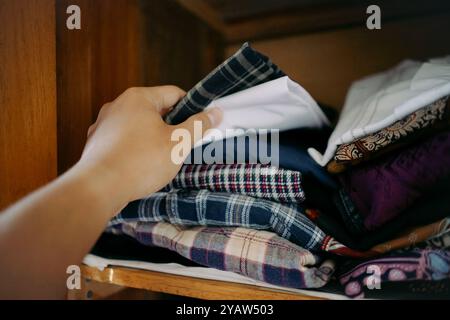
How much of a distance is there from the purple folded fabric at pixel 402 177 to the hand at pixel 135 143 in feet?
0.71

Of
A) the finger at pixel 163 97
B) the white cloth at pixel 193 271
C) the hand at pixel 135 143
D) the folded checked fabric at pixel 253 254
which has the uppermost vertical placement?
the finger at pixel 163 97

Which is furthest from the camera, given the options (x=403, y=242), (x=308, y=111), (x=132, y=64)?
(x=132, y=64)

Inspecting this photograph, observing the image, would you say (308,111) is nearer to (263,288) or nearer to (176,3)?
(263,288)

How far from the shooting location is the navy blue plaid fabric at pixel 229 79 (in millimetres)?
354

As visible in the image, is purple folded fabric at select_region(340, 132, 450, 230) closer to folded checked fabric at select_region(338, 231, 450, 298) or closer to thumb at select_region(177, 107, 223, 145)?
folded checked fabric at select_region(338, 231, 450, 298)

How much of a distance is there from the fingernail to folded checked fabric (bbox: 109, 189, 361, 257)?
99mm

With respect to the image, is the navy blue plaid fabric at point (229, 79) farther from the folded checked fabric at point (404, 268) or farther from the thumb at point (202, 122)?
the folded checked fabric at point (404, 268)

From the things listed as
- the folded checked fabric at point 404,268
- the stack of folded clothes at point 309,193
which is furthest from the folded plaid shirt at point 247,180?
the folded checked fabric at point 404,268

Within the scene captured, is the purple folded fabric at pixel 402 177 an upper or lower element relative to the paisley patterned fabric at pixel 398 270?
upper

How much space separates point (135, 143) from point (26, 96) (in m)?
0.18

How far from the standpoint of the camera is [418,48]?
58 centimetres

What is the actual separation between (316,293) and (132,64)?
1.53ft

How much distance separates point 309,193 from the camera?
40 centimetres
